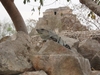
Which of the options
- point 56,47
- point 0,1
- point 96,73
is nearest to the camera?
point 56,47

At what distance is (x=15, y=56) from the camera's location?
12.0 feet

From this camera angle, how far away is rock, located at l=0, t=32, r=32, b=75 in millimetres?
3445

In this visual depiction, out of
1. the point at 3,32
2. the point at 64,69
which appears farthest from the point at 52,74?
the point at 3,32

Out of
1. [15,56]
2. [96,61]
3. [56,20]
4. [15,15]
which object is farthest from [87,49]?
[56,20]

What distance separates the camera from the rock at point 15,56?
345 centimetres

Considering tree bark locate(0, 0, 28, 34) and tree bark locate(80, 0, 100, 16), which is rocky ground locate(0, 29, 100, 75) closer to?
tree bark locate(80, 0, 100, 16)

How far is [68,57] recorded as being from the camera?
3.61 metres

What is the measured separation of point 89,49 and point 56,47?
207 cm

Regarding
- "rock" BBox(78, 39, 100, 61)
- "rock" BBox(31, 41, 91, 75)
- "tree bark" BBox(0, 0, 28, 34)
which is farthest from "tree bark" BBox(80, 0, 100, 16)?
"rock" BBox(78, 39, 100, 61)

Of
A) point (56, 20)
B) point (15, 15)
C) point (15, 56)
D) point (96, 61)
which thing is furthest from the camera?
point (56, 20)

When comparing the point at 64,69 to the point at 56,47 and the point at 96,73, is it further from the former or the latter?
the point at 96,73

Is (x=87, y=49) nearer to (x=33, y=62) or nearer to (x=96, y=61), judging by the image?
(x=96, y=61)

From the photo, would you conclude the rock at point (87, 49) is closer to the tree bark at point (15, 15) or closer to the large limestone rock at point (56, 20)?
the tree bark at point (15, 15)

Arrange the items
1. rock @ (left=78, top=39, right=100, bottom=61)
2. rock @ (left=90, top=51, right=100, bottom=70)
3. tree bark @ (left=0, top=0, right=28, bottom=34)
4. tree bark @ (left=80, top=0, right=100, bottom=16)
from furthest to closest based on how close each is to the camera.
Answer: rock @ (left=78, top=39, right=100, bottom=61)
rock @ (left=90, top=51, right=100, bottom=70)
tree bark @ (left=0, top=0, right=28, bottom=34)
tree bark @ (left=80, top=0, right=100, bottom=16)
